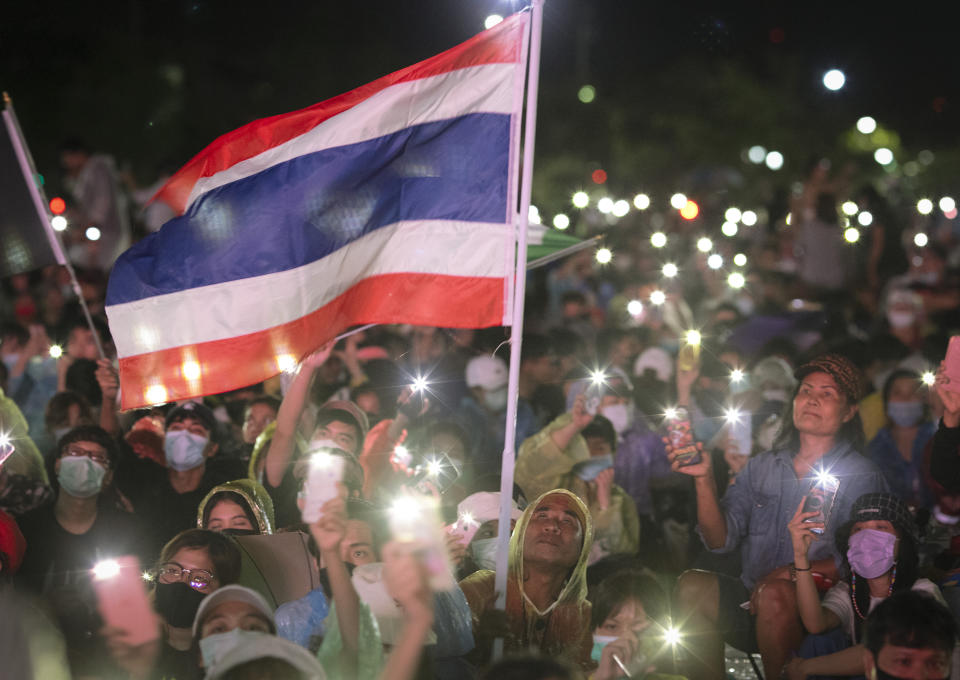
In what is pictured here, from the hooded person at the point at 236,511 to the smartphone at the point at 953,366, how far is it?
3.51 m

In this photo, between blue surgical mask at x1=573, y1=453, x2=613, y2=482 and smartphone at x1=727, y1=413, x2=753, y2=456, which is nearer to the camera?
blue surgical mask at x1=573, y1=453, x2=613, y2=482

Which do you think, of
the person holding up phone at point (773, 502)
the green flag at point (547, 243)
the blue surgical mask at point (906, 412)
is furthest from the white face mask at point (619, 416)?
the person holding up phone at point (773, 502)

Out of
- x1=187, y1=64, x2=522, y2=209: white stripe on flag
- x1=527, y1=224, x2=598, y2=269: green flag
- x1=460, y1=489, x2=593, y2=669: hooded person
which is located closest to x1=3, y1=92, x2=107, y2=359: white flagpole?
x1=187, y1=64, x2=522, y2=209: white stripe on flag

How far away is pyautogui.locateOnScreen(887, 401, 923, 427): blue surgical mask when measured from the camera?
7930mm

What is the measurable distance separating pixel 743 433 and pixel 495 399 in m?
2.06

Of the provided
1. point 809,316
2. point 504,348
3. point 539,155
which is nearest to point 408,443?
point 504,348

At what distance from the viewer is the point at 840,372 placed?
5.95m

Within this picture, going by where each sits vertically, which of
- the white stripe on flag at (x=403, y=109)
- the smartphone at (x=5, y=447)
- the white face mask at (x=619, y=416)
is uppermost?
the white stripe on flag at (x=403, y=109)

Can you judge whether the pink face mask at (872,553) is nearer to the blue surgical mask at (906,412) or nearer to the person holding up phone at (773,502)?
the person holding up phone at (773,502)

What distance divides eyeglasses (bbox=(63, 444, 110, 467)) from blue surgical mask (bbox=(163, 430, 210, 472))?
2.18 feet

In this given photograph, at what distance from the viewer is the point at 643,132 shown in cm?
4097

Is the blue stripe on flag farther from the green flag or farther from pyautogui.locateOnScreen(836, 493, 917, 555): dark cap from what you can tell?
the green flag

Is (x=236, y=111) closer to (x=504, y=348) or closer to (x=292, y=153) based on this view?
(x=504, y=348)

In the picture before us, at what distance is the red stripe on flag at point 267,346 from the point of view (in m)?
5.32
